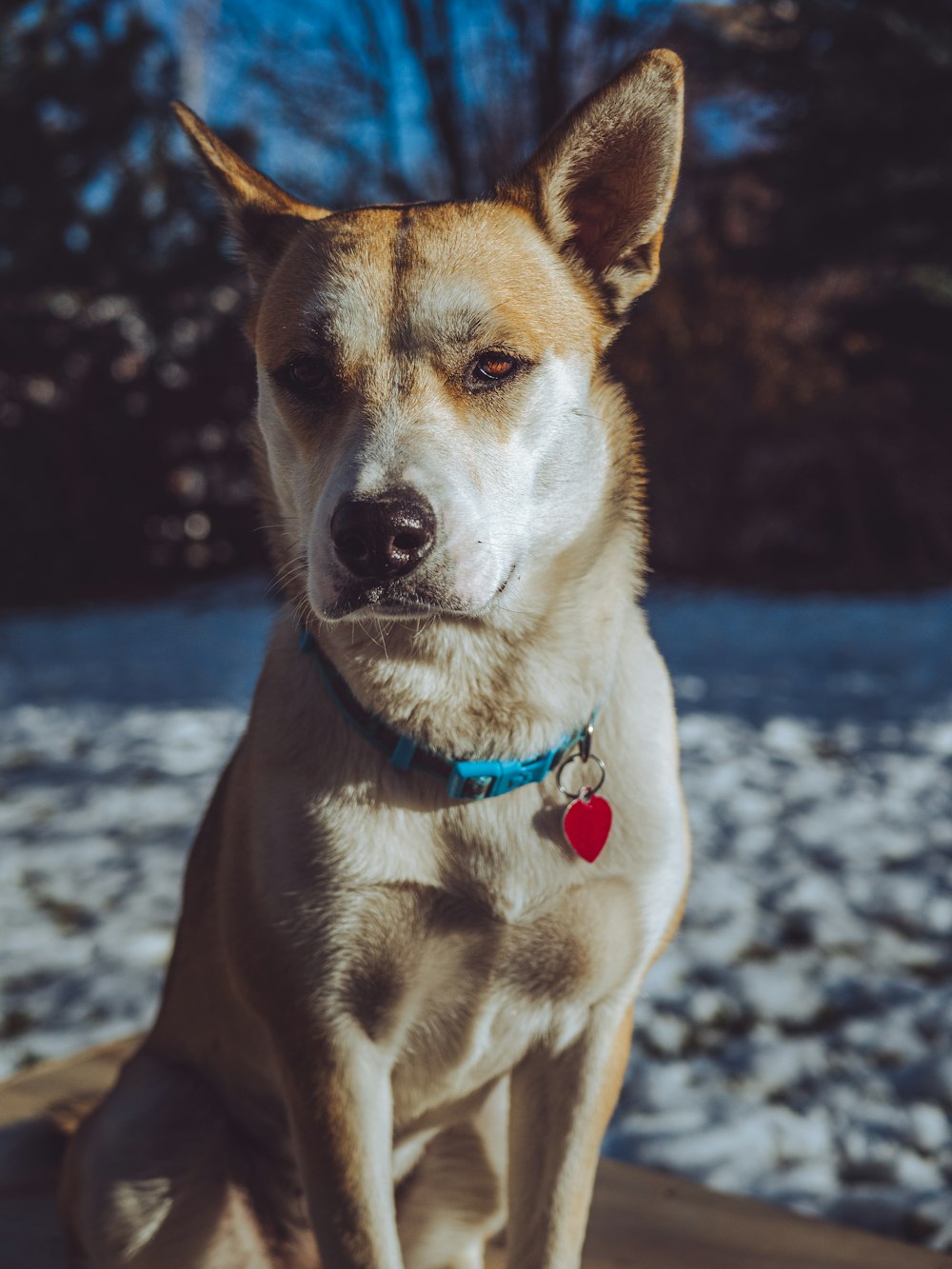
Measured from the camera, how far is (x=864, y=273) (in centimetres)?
985

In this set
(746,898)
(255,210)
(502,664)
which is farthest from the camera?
(746,898)

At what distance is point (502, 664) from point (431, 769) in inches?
7.7

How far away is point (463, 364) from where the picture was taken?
1595 millimetres

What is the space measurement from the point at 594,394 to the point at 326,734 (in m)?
0.67

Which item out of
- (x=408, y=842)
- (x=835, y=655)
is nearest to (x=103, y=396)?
(x=835, y=655)

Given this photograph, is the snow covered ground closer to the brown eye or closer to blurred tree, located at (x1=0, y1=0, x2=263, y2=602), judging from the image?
the brown eye

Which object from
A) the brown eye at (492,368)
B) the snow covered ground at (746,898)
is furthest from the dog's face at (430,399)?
the snow covered ground at (746,898)

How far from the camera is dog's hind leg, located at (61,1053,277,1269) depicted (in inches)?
62.7

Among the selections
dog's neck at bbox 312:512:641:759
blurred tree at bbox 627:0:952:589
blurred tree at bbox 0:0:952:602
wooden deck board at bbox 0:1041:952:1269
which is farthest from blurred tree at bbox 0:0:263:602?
dog's neck at bbox 312:512:641:759

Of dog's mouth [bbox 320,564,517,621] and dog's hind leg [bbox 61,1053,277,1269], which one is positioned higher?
dog's mouth [bbox 320,564,517,621]

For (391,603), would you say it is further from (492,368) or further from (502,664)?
(492,368)

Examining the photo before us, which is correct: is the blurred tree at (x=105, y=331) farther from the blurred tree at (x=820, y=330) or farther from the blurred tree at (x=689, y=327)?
the blurred tree at (x=820, y=330)

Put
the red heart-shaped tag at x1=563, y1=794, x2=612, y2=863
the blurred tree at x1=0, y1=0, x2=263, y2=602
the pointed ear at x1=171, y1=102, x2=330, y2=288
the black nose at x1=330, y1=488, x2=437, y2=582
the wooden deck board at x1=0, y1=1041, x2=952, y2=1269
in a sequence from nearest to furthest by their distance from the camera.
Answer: the black nose at x1=330, y1=488, x2=437, y2=582 < the red heart-shaped tag at x1=563, y1=794, x2=612, y2=863 < the pointed ear at x1=171, y1=102, x2=330, y2=288 < the wooden deck board at x1=0, y1=1041, x2=952, y2=1269 < the blurred tree at x1=0, y1=0, x2=263, y2=602

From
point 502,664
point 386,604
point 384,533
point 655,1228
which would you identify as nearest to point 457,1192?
point 655,1228
